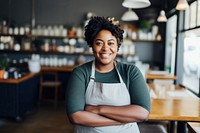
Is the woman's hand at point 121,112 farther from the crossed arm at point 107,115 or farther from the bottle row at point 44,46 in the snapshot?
the bottle row at point 44,46

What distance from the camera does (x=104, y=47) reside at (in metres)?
1.53

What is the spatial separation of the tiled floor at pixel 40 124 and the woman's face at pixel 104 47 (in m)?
2.80

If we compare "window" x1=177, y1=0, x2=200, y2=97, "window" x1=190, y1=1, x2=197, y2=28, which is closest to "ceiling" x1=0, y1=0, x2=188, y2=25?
"window" x1=177, y1=0, x2=200, y2=97

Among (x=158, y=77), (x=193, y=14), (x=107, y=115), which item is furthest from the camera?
(x=158, y=77)

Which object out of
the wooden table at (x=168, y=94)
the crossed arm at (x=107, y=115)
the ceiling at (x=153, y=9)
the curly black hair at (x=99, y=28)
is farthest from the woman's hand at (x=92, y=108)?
the ceiling at (x=153, y=9)

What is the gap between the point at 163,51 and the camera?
22.3 ft

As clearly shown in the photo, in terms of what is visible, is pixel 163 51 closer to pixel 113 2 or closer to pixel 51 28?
pixel 113 2

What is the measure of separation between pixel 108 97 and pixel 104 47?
0.31 m

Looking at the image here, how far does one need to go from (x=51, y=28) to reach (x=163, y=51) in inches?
122

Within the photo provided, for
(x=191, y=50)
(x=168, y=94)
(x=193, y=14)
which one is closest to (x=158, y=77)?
(x=191, y=50)

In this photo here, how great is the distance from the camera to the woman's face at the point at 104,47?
154 centimetres

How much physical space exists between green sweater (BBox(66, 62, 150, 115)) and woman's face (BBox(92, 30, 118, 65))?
9 centimetres

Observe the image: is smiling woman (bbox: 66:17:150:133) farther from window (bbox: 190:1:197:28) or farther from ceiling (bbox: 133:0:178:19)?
ceiling (bbox: 133:0:178:19)

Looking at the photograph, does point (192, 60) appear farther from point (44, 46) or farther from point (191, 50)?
point (44, 46)
